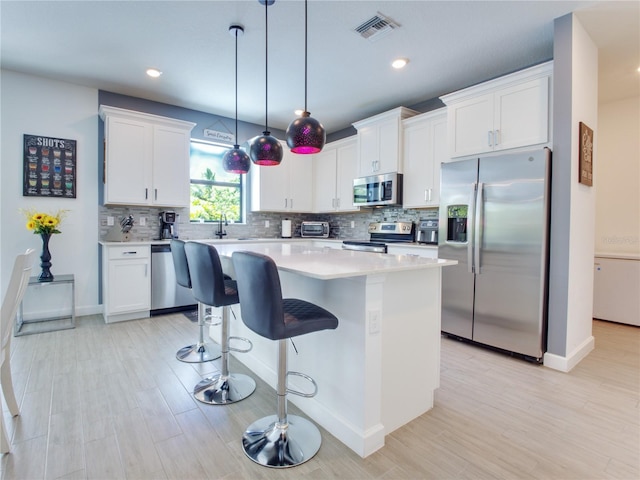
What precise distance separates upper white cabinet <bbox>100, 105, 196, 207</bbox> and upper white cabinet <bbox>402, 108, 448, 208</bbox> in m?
2.82

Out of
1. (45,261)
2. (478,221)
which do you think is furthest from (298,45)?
(45,261)

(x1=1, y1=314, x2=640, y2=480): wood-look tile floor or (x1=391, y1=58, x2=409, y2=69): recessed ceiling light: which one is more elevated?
(x1=391, y1=58, x2=409, y2=69): recessed ceiling light

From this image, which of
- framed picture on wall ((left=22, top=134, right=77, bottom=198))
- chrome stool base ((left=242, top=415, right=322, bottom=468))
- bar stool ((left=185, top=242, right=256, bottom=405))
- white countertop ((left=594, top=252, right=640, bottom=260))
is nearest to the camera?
chrome stool base ((left=242, top=415, right=322, bottom=468))

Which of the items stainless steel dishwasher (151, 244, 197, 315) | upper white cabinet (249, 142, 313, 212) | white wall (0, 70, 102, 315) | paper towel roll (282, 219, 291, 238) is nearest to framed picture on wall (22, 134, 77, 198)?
white wall (0, 70, 102, 315)

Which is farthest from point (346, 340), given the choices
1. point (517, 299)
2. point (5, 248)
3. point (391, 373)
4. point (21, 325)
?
point (5, 248)

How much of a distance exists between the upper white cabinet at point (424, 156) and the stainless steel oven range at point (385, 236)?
0.30 m

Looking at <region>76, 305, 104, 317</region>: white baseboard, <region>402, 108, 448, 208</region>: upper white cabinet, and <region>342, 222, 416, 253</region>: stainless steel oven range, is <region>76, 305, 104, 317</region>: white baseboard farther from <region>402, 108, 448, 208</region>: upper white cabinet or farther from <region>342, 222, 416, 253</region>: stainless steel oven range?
<region>402, 108, 448, 208</region>: upper white cabinet

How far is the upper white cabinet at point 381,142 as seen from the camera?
420 cm

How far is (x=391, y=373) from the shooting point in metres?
1.80

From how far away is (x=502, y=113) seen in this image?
119 inches

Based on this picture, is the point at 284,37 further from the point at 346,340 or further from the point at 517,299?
the point at 517,299

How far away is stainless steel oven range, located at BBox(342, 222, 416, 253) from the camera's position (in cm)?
425

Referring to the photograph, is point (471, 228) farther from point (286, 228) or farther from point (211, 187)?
point (211, 187)

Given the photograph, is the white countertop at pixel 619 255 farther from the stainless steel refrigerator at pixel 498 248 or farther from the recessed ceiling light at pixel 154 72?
the recessed ceiling light at pixel 154 72
